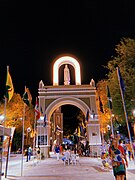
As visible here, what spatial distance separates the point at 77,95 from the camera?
84.9 feet

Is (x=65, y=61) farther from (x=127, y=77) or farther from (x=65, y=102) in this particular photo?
(x=127, y=77)

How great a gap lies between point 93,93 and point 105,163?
571 inches

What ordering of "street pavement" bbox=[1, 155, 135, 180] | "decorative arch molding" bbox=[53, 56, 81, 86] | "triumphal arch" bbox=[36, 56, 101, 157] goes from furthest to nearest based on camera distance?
"decorative arch molding" bbox=[53, 56, 81, 86] → "triumphal arch" bbox=[36, 56, 101, 157] → "street pavement" bbox=[1, 155, 135, 180]

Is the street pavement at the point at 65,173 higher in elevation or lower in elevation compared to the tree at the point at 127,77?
lower

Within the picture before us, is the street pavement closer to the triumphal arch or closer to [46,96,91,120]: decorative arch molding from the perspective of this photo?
the triumphal arch

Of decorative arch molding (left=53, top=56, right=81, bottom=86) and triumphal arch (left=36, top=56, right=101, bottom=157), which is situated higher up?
decorative arch molding (left=53, top=56, right=81, bottom=86)

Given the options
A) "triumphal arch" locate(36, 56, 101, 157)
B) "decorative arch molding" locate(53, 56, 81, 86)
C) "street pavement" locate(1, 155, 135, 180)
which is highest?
"decorative arch molding" locate(53, 56, 81, 86)

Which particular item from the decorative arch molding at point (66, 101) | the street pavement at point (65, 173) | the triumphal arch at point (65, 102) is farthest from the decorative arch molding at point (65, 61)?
the street pavement at point (65, 173)

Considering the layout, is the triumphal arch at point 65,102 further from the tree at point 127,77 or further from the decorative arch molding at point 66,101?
the tree at point 127,77

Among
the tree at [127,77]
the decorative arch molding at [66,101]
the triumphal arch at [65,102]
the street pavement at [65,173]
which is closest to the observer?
the street pavement at [65,173]

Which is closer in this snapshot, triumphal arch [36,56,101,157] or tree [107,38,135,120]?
tree [107,38,135,120]

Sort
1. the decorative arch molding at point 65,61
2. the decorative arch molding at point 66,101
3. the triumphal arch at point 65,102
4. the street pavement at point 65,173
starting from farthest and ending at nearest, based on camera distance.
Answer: the decorative arch molding at point 65,61 < the decorative arch molding at point 66,101 < the triumphal arch at point 65,102 < the street pavement at point 65,173

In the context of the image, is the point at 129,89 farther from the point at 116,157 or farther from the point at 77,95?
the point at 77,95

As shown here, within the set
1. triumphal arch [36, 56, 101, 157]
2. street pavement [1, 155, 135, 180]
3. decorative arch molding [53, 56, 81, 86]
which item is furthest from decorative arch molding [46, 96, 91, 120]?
street pavement [1, 155, 135, 180]
